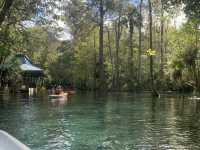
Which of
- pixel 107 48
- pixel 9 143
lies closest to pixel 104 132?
pixel 9 143

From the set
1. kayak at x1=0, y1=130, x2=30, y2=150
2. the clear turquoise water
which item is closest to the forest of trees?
the clear turquoise water

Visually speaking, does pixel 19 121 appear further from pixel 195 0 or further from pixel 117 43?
pixel 117 43

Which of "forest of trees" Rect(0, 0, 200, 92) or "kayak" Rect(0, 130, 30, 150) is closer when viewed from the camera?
"kayak" Rect(0, 130, 30, 150)

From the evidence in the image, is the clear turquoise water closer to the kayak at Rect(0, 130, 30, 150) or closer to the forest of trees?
the kayak at Rect(0, 130, 30, 150)

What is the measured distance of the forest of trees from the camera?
4122 centimetres

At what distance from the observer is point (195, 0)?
20219mm

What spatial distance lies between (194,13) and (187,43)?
1506 inches

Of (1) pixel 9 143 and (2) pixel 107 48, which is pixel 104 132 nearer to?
(1) pixel 9 143

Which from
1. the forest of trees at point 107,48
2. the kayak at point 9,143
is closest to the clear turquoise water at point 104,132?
the kayak at point 9,143

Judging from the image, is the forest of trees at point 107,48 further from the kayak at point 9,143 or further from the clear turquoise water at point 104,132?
the kayak at point 9,143

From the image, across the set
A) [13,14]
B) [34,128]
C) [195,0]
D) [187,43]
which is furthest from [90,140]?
[187,43]

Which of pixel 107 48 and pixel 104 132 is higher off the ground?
pixel 107 48

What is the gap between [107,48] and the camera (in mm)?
93125

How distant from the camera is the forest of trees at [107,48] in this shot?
4122cm
